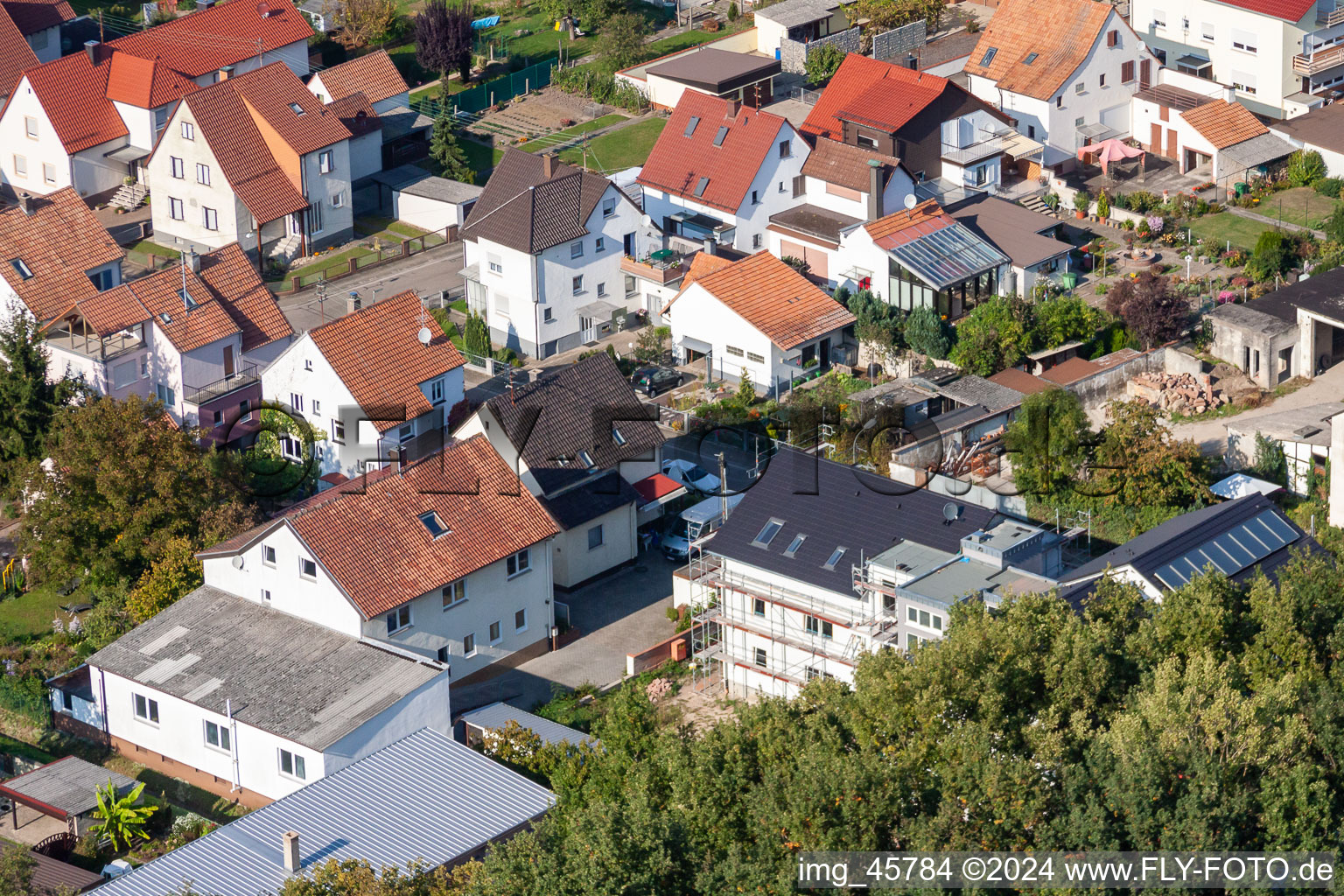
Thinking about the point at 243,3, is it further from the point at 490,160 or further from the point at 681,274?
the point at 681,274

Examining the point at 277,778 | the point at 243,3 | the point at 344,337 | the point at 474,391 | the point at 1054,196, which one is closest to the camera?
the point at 277,778

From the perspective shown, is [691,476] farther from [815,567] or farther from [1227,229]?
[1227,229]

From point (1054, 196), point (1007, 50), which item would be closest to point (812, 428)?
point (1054, 196)

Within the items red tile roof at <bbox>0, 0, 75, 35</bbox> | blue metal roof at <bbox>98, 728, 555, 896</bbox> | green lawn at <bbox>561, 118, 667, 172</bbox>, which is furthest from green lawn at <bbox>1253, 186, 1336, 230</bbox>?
red tile roof at <bbox>0, 0, 75, 35</bbox>

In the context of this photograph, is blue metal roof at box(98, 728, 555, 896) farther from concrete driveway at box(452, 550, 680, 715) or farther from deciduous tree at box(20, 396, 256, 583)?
deciduous tree at box(20, 396, 256, 583)

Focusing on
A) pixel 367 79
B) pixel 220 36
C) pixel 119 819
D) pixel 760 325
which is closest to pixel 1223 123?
pixel 760 325

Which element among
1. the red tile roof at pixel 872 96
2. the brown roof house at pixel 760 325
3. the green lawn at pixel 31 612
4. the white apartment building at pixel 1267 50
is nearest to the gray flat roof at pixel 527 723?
the green lawn at pixel 31 612

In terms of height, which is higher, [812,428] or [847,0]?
[847,0]
